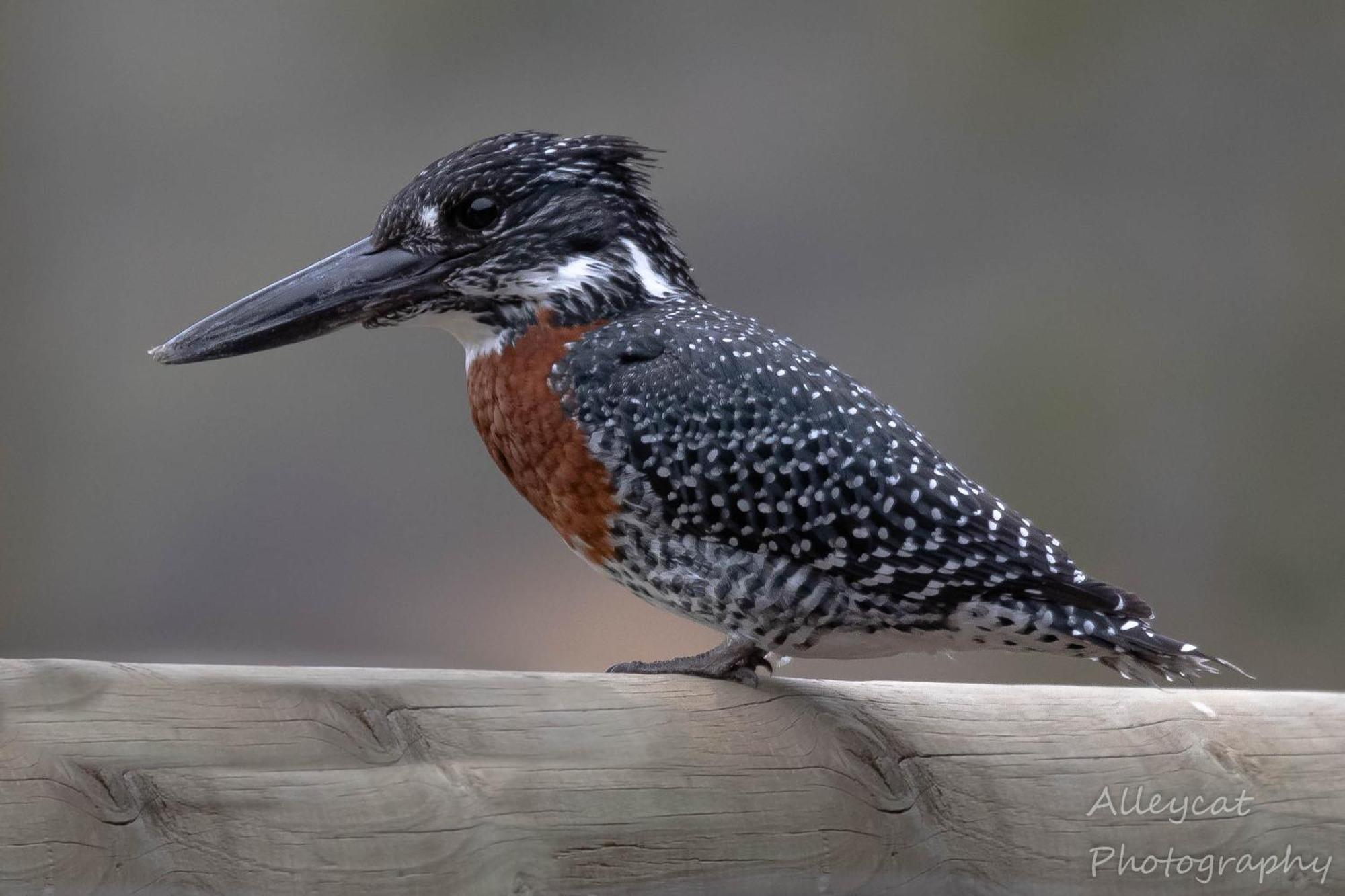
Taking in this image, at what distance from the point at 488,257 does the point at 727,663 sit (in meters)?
0.60

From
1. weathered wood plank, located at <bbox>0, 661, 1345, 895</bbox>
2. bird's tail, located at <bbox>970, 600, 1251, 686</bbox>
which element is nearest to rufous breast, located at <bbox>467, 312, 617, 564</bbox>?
weathered wood plank, located at <bbox>0, 661, 1345, 895</bbox>

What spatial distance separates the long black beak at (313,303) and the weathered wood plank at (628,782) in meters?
0.49

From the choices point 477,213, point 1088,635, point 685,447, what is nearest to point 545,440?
point 685,447

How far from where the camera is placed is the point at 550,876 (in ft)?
4.67

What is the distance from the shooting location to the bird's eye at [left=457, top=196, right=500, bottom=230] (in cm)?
182

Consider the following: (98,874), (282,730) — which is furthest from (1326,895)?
(98,874)

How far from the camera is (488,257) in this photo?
182cm

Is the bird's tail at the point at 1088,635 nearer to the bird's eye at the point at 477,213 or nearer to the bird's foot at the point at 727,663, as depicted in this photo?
the bird's foot at the point at 727,663

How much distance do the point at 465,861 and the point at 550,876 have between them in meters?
0.09

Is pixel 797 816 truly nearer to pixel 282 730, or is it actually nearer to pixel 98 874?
pixel 282 730

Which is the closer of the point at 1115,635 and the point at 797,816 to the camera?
the point at 797,816

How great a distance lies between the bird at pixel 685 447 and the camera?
1.74m

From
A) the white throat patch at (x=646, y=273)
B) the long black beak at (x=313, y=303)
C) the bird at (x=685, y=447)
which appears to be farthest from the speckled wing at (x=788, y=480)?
the long black beak at (x=313, y=303)

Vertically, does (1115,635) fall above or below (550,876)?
above
